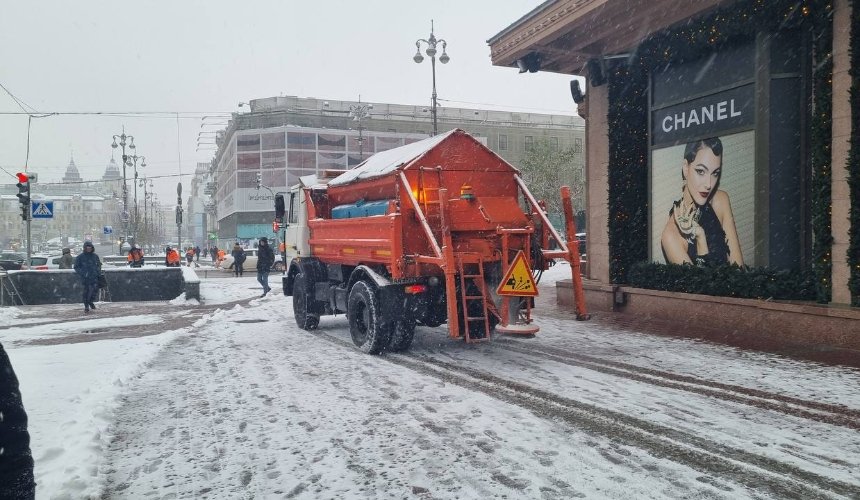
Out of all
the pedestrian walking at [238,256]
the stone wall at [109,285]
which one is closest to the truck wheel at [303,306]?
the stone wall at [109,285]

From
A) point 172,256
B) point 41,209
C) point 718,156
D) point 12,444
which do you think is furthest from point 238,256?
point 12,444

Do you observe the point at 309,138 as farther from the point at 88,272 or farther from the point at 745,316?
the point at 745,316

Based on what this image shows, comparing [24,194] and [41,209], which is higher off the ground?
[24,194]

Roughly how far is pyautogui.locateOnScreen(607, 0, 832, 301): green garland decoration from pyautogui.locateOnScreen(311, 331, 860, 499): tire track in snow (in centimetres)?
505

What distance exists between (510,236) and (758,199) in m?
4.68

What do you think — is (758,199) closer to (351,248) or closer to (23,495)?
(351,248)

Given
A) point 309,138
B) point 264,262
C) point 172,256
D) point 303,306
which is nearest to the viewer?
point 303,306

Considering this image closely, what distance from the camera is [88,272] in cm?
1506

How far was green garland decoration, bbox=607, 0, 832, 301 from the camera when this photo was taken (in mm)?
8422

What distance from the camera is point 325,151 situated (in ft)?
204

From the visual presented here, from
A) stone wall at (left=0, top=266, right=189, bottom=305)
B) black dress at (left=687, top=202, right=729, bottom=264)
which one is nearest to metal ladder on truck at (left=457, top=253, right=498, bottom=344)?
black dress at (left=687, top=202, right=729, bottom=264)

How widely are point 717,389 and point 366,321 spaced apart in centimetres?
482

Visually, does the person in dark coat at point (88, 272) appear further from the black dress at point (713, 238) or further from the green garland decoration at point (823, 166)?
the green garland decoration at point (823, 166)

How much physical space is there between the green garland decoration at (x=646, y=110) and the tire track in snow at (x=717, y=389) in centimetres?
324
